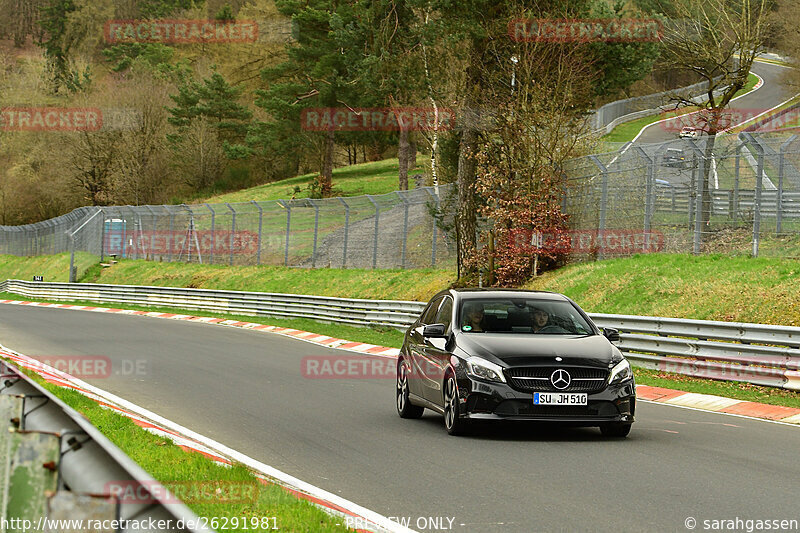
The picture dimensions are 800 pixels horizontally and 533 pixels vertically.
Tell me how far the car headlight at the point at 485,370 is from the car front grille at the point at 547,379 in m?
0.08

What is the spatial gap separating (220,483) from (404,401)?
5115mm

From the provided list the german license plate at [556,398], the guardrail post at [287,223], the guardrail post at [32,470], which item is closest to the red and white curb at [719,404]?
the german license plate at [556,398]

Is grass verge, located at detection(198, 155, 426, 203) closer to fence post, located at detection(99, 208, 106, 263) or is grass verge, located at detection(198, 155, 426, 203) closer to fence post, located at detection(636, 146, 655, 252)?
fence post, located at detection(99, 208, 106, 263)

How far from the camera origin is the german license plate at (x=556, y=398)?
9.92 m

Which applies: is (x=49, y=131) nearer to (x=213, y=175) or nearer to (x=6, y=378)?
(x=213, y=175)

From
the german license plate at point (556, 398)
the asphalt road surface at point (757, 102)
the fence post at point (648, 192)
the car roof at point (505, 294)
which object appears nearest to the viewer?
the german license plate at point (556, 398)

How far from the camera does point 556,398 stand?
391 inches

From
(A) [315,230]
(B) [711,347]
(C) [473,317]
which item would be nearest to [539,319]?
(C) [473,317]

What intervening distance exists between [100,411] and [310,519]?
5.91m

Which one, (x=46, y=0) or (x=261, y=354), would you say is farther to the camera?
(x=46, y=0)

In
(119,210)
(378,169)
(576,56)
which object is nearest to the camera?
(576,56)

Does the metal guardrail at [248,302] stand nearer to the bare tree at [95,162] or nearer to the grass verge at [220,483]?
the grass verge at [220,483]

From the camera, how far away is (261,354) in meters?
21.4

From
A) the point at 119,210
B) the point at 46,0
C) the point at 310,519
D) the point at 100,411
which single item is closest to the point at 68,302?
the point at 119,210
